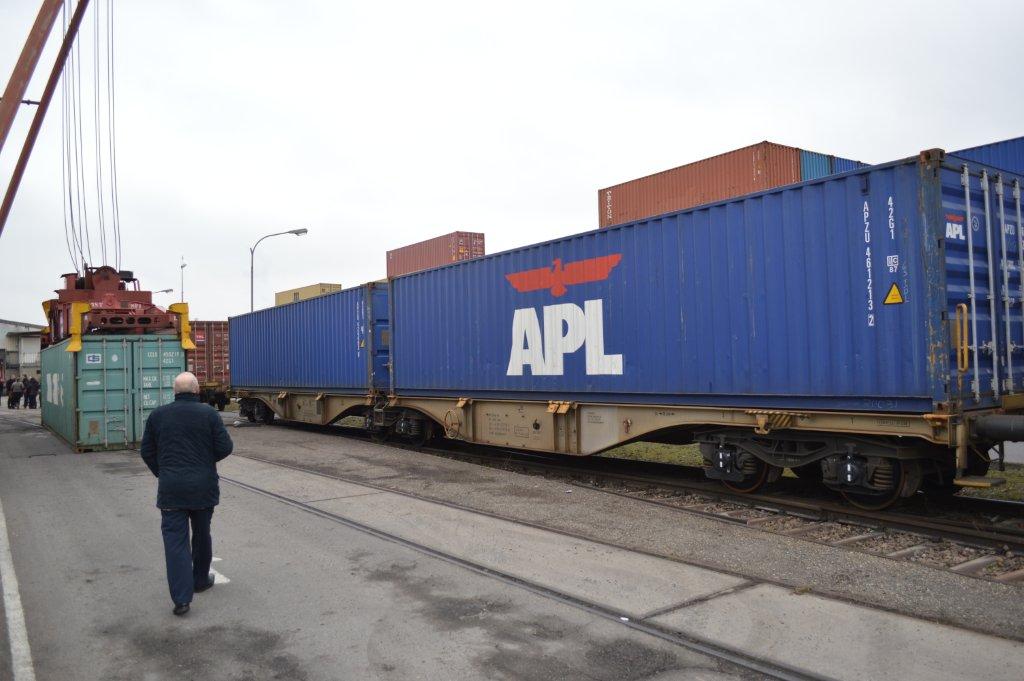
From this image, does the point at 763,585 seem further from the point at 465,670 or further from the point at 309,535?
the point at 309,535

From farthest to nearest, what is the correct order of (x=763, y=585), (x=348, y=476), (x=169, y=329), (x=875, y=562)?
(x=169, y=329) → (x=348, y=476) → (x=875, y=562) → (x=763, y=585)

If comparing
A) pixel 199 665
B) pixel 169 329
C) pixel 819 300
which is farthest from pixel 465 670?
pixel 169 329

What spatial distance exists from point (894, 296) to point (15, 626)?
24.9 feet

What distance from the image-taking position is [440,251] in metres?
26.1

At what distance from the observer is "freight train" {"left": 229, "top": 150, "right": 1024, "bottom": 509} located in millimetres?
6730

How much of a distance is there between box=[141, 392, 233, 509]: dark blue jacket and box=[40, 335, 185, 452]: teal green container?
9.66 metres

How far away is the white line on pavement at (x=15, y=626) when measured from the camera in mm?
3941

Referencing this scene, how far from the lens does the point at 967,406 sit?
266 inches

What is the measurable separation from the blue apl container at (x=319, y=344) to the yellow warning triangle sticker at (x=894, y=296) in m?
10.1

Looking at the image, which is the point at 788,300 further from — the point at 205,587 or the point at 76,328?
the point at 76,328

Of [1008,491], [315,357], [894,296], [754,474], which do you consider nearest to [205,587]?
[754,474]

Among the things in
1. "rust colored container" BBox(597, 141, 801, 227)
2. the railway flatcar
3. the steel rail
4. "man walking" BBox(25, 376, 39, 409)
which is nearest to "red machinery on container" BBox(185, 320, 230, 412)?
the railway flatcar

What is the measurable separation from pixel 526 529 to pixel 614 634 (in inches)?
108

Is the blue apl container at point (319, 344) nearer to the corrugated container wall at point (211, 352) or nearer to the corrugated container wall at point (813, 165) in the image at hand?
the corrugated container wall at point (211, 352)
